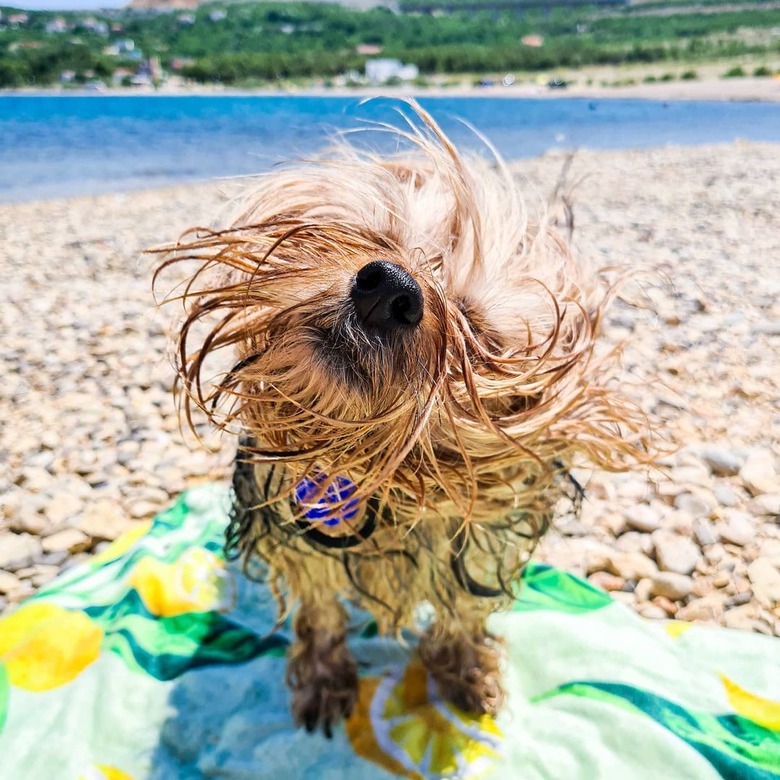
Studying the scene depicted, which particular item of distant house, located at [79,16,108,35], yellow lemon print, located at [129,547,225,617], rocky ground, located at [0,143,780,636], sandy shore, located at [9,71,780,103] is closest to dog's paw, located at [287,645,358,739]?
yellow lemon print, located at [129,547,225,617]

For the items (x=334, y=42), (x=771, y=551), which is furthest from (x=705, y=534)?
(x=334, y=42)

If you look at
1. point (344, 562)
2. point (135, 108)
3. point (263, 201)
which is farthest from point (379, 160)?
point (135, 108)

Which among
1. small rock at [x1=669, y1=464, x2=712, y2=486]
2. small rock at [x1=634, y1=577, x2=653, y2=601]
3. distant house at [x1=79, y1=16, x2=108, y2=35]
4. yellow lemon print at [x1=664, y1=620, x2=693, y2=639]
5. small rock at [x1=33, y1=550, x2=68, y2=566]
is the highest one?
distant house at [x1=79, y1=16, x2=108, y2=35]

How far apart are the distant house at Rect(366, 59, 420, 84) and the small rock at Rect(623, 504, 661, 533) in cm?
5967

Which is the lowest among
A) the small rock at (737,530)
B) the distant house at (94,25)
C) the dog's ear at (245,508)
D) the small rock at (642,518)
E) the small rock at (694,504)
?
the small rock at (642,518)

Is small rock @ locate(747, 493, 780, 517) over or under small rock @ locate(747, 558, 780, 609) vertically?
over

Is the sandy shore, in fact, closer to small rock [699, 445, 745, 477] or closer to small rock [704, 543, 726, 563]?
small rock [699, 445, 745, 477]

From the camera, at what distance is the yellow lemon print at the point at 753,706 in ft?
6.78

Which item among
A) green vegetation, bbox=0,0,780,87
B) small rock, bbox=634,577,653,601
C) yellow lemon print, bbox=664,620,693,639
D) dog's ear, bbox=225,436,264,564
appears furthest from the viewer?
green vegetation, bbox=0,0,780,87

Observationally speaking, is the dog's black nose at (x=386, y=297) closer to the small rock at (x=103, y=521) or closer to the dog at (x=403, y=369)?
the dog at (x=403, y=369)

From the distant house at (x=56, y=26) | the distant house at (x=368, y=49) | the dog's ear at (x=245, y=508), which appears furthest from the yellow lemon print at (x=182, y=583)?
the distant house at (x=368, y=49)

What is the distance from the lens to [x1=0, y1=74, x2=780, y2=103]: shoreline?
39.7 meters

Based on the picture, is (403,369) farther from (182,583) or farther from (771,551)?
(771,551)

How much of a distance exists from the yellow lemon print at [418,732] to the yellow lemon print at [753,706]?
693mm
